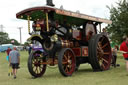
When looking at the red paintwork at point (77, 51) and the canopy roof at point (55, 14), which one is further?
the red paintwork at point (77, 51)

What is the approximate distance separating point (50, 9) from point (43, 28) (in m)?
0.79

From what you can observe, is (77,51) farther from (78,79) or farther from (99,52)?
(78,79)

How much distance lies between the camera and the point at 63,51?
8477 mm

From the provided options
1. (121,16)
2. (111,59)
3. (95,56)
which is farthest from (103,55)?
(121,16)

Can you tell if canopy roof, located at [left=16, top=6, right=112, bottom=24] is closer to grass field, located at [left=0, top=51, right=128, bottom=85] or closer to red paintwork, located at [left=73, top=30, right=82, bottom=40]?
red paintwork, located at [left=73, top=30, right=82, bottom=40]

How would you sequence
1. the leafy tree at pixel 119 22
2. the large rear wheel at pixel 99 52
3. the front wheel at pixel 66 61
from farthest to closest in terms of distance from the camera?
1. the leafy tree at pixel 119 22
2. the large rear wheel at pixel 99 52
3. the front wheel at pixel 66 61

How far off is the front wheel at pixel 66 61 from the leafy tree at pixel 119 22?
458 inches

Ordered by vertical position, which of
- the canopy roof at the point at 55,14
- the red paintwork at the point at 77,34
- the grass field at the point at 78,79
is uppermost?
the canopy roof at the point at 55,14

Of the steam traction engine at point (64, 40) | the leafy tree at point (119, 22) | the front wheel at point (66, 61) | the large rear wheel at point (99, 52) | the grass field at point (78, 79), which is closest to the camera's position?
the grass field at point (78, 79)

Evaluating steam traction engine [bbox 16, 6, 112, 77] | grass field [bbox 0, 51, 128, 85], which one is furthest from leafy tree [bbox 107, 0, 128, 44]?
grass field [bbox 0, 51, 128, 85]

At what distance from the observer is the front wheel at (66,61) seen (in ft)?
27.2

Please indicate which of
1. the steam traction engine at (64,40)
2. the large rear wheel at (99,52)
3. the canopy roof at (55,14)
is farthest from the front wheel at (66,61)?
the canopy roof at (55,14)

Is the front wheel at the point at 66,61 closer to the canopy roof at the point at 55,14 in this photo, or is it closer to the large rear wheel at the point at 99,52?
the large rear wheel at the point at 99,52

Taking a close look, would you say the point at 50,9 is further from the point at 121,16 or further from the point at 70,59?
the point at 121,16
